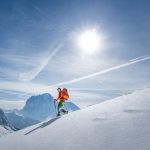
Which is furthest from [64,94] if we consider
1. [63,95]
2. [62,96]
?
[62,96]

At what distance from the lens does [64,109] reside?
18.5m

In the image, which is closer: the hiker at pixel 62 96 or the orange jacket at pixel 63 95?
the hiker at pixel 62 96

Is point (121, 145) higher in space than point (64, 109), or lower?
lower

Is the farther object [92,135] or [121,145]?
[92,135]

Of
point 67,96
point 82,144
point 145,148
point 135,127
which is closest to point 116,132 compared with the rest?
point 135,127

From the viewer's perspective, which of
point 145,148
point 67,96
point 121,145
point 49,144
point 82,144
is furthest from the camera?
point 67,96

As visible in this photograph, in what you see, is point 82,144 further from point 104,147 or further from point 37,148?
point 37,148

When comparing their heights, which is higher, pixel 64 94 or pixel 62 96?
pixel 64 94

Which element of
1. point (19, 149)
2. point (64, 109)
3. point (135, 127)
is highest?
point (64, 109)

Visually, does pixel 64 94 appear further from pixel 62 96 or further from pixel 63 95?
pixel 62 96

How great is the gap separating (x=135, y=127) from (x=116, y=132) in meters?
0.46

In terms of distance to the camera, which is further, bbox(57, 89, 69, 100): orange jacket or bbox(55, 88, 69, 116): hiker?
bbox(57, 89, 69, 100): orange jacket

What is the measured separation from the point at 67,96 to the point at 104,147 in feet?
43.7

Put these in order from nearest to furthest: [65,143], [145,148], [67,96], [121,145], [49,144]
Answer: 1. [145,148]
2. [121,145]
3. [65,143]
4. [49,144]
5. [67,96]
